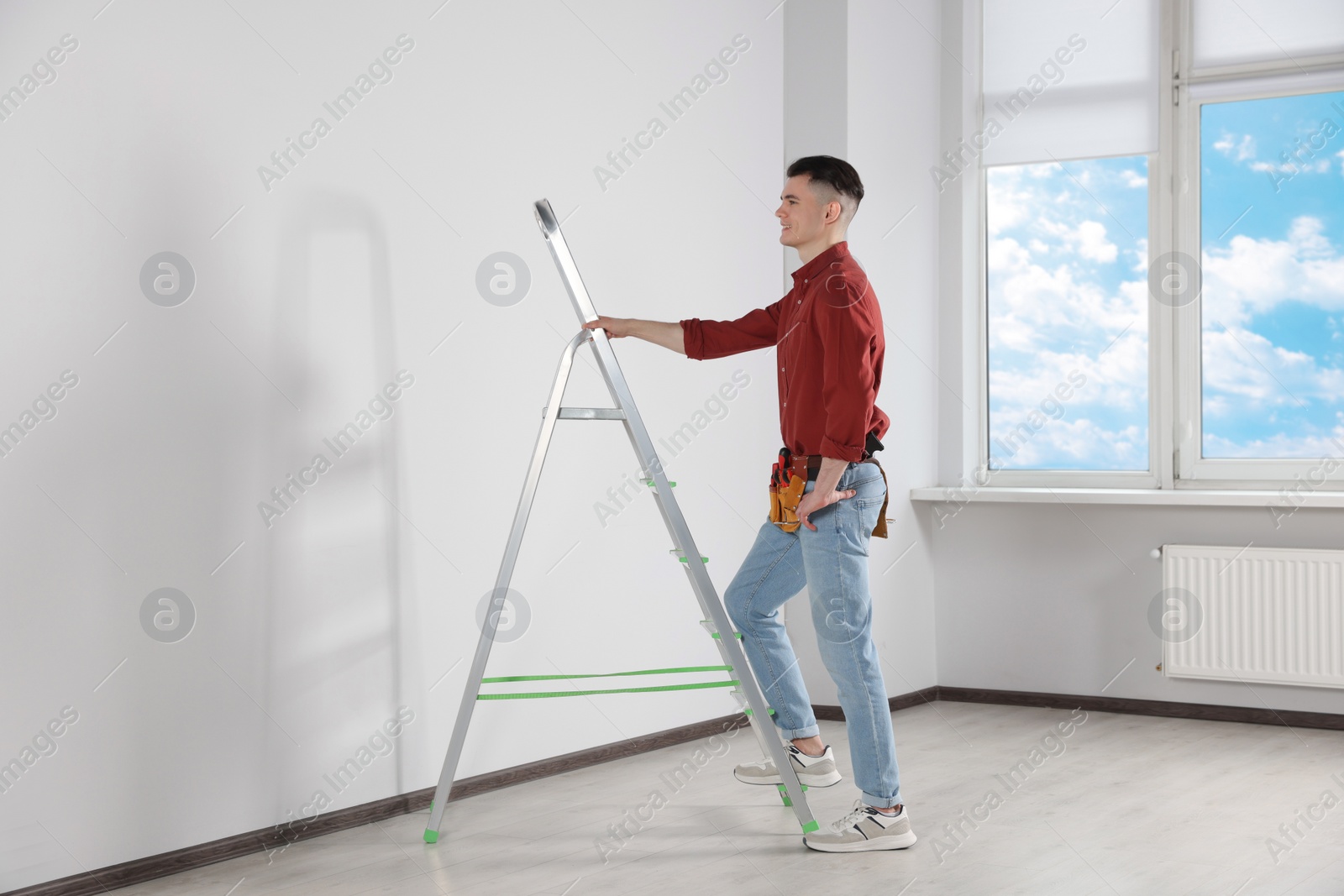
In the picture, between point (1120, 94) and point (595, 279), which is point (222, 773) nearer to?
point (595, 279)

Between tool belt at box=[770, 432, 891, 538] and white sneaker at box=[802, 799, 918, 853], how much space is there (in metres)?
0.62

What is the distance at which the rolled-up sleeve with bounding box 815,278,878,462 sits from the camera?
257 cm

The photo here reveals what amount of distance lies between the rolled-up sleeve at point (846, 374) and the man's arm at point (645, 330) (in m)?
0.40

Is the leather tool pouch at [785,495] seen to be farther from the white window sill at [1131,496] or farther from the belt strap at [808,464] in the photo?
the white window sill at [1131,496]

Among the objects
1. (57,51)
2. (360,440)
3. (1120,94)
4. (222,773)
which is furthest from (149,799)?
(1120,94)

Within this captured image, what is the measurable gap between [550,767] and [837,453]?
141 centimetres

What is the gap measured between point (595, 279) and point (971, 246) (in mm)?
1873

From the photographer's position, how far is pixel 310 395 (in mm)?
2822

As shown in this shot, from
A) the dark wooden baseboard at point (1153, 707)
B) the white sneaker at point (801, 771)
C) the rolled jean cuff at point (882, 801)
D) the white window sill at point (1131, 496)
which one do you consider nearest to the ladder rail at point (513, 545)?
the white sneaker at point (801, 771)

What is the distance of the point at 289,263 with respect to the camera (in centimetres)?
277

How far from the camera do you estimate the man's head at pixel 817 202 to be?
107 inches

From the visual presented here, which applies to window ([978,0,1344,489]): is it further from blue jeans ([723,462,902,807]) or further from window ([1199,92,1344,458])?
blue jeans ([723,462,902,807])

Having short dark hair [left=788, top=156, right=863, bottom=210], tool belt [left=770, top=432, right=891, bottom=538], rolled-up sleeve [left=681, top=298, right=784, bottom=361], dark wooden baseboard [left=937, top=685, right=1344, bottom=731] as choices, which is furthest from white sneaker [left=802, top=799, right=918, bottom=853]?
dark wooden baseboard [left=937, top=685, right=1344, bottom=731]

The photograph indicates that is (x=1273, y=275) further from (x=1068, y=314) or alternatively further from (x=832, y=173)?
(x=832, y=173)
